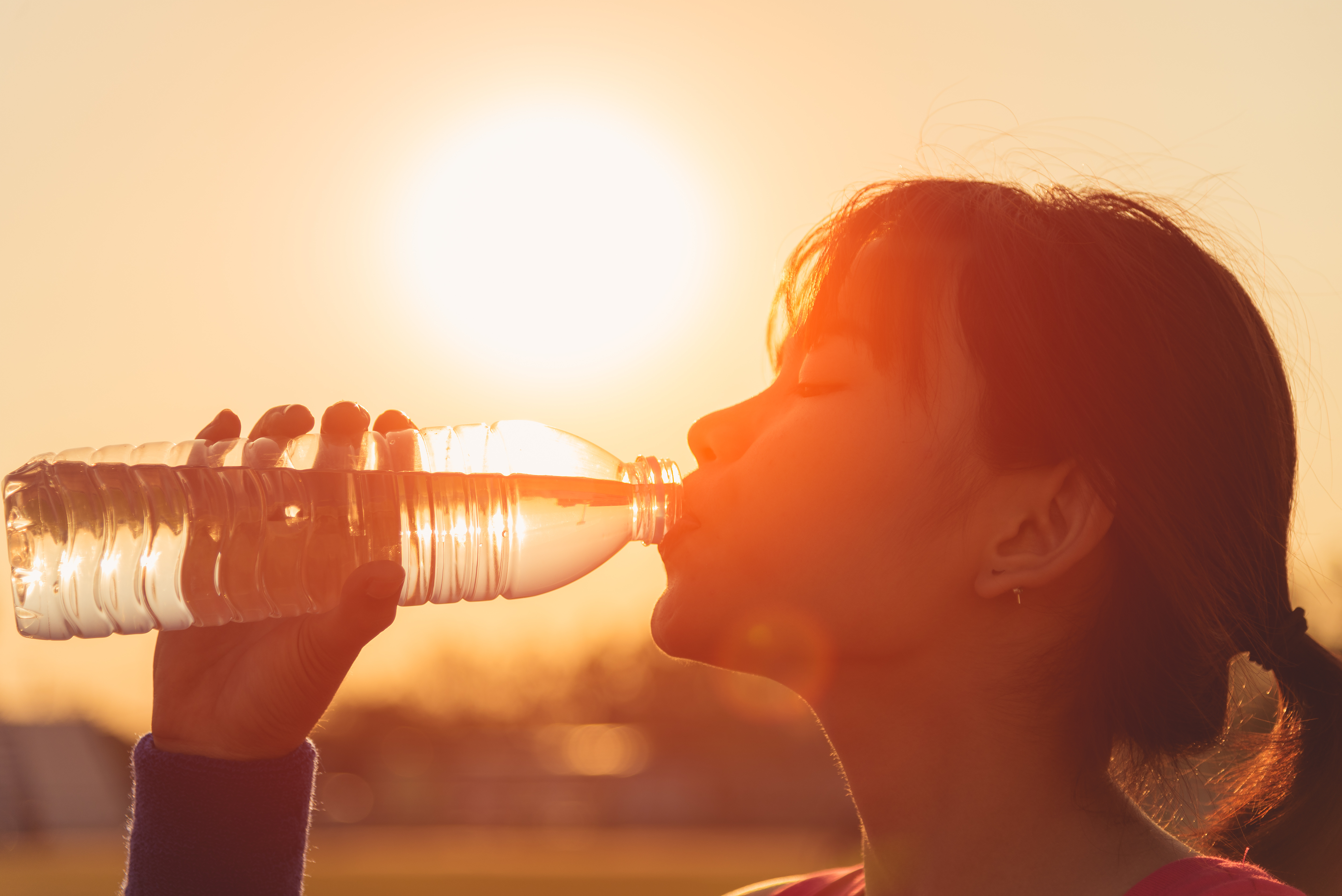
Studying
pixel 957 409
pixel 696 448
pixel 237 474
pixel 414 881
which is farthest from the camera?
pixel 414 881

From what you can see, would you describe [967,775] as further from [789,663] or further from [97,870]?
[97,870]

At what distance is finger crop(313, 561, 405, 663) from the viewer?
7.21ft

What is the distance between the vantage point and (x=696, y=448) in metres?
2.39

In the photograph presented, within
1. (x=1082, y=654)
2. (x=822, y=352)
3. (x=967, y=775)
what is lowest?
(x=967, y=775)

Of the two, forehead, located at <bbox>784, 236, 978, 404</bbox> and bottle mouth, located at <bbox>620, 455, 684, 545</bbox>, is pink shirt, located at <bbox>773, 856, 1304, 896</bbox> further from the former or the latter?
bottle mouth, located at <bbox>620, 455, 684, 545</bbox>

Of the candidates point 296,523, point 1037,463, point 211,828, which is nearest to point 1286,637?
point 1037,463

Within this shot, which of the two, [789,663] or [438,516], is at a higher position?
[438,516]

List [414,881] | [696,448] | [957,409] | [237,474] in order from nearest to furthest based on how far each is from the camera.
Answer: [957,409] → [696,448] → [237,474] → [414,881]

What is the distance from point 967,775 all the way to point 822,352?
877 millimetres

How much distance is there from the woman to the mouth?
0.02 m

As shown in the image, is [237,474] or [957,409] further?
[237,474]

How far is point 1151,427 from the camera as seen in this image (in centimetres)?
212

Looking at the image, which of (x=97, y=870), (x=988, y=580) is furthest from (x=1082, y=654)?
(x=97, y=870)

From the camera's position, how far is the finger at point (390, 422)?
2.72 meters
